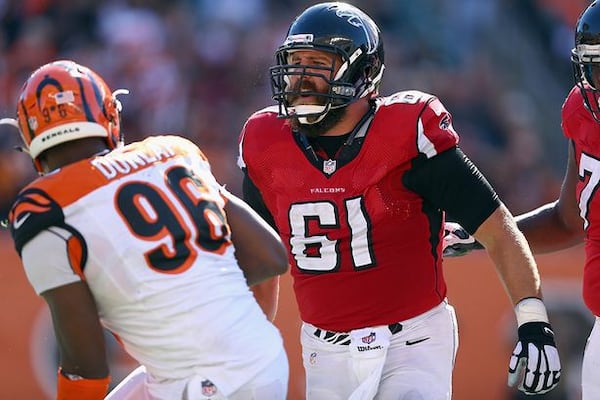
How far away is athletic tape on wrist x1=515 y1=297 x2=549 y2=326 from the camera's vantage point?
374 centimetres

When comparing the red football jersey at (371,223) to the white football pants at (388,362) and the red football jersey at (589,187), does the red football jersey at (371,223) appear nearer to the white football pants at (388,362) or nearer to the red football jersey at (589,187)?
the white football pants at (388,362)

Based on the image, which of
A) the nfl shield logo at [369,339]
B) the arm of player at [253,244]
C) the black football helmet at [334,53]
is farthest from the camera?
the black football helmet at [334,53]

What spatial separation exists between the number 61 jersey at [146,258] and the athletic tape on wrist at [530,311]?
0.91m

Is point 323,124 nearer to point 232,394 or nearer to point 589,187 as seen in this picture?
point 589,187

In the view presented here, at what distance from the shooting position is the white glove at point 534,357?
11.9 ft

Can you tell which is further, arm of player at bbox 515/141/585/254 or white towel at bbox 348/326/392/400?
arm of player at bbox 515/141/585/254

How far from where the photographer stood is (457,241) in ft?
14.1

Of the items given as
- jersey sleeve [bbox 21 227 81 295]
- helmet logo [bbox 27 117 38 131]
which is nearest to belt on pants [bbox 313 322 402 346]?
jersey sleeve [bbox 21 227 81 295]

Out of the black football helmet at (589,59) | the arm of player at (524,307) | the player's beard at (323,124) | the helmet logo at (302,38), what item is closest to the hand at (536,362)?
the arm of player at (524,307)

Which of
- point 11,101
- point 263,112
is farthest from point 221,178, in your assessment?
point 263,112

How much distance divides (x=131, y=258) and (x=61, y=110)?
494 millimetres

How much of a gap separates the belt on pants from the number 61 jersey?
2.19ft

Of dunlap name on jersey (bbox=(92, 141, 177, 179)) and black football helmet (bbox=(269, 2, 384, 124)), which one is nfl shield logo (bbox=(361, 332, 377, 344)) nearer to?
black football helmet (bbox=(269, 2, 384, 124))

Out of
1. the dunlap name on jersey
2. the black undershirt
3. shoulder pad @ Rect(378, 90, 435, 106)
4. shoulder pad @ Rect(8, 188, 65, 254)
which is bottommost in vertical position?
the black undershirt
